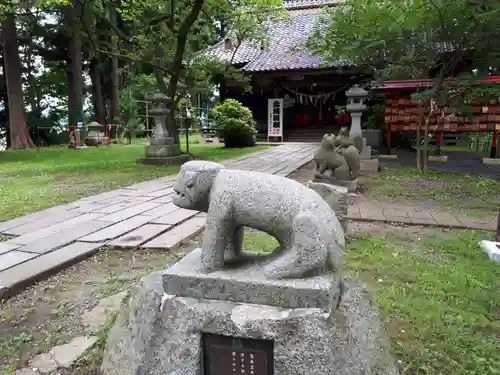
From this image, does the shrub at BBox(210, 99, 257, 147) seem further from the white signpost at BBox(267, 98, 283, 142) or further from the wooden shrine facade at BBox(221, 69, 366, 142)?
the wooden shrine facade at BBox(221, 69, 366, 142)

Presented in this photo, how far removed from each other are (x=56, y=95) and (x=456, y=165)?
23.7m

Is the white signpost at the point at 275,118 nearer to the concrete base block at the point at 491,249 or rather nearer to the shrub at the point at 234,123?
the shrub at the point at 234,123

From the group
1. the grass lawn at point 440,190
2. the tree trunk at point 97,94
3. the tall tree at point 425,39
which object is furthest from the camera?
the tree trunk at point 97,94

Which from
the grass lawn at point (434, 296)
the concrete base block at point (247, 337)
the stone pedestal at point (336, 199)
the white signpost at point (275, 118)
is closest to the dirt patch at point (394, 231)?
the grass lawn at point (434, 296)

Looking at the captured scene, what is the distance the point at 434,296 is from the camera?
127 inches

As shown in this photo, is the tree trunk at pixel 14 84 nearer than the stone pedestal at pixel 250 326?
No

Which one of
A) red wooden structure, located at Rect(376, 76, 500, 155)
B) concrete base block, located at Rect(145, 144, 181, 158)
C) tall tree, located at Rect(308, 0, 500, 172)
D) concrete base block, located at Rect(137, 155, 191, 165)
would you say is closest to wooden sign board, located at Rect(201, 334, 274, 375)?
tall tree, located at Rect(308, 0, 500, 172)

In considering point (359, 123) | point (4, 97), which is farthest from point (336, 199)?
point (4, 97)

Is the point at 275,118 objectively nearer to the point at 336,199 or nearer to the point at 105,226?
the point at 105,226

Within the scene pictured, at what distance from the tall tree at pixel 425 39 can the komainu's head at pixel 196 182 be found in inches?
259

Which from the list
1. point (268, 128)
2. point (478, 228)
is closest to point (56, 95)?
point (268, 128)

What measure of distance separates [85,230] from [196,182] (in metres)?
3.42

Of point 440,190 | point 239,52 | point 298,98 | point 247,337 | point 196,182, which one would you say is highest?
point 239,52

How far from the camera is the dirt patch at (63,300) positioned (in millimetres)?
2652
